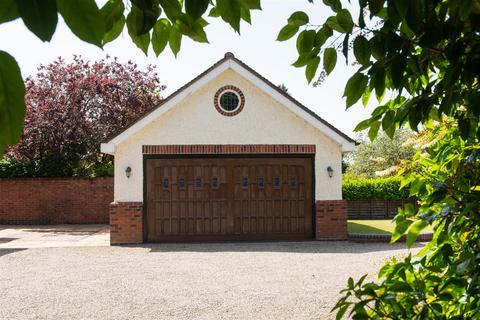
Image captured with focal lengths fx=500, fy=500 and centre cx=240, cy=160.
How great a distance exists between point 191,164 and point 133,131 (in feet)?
6.02

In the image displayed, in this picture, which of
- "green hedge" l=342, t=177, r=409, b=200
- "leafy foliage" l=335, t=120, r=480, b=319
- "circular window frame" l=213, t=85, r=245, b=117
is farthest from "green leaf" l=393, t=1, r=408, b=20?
"green hedge" l=342, t=177, r=409, b=200

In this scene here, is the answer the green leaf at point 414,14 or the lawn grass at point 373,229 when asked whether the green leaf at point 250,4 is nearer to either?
the green leaf at point 414,14

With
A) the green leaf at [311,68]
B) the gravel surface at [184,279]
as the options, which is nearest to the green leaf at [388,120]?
the green leaf at [311,68]

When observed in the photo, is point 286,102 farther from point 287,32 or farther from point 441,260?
point 287,32

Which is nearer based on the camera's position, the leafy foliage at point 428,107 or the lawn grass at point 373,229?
the leafy foliage at point 428,107

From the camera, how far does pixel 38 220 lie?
2109 cm

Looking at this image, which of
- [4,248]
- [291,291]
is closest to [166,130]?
[4,248]

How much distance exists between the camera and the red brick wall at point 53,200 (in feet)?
68.9

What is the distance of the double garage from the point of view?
547 inches

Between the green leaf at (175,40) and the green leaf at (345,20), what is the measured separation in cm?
57

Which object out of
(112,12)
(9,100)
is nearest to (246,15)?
(112,12)

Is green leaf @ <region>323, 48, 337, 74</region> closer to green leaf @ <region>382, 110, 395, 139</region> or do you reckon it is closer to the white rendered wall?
green leaf @ <region>382, 110, 395, 139</region>

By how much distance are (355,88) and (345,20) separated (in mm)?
238

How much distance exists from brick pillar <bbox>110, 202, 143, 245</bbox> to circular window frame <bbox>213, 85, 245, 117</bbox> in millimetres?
Answer: 3465
